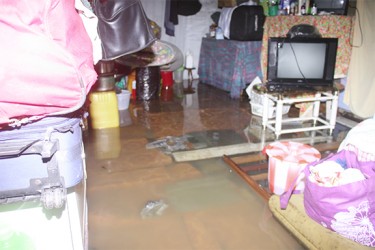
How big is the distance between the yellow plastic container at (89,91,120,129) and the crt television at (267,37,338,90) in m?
1.78

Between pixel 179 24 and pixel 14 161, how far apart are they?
563cm

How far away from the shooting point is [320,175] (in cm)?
168

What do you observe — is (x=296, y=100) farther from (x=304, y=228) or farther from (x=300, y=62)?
(x=304, y=228)

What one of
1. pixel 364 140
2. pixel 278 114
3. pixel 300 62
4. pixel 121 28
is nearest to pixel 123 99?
pixel 278 114

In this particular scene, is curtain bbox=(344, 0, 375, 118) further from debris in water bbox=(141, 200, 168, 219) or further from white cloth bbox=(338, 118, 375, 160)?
debris in water bbox=(141, 200, 168, 219)

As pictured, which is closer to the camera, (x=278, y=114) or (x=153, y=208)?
(x=153, y=208)

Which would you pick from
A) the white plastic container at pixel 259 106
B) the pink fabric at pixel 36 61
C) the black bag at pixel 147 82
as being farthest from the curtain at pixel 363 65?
the pink fabric at pixel 36 61

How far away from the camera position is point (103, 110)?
3455 millimetres

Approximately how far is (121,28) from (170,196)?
49.0 inches

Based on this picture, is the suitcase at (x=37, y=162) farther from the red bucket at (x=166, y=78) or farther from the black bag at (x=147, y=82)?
the red bucket at (x=166, y=78)

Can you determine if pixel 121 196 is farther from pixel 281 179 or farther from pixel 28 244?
pixel 281 179

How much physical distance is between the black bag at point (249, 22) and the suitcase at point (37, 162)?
4.00 metres

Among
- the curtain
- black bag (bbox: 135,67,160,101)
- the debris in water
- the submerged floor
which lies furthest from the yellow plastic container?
the curtain

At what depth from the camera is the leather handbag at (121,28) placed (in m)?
1.45
